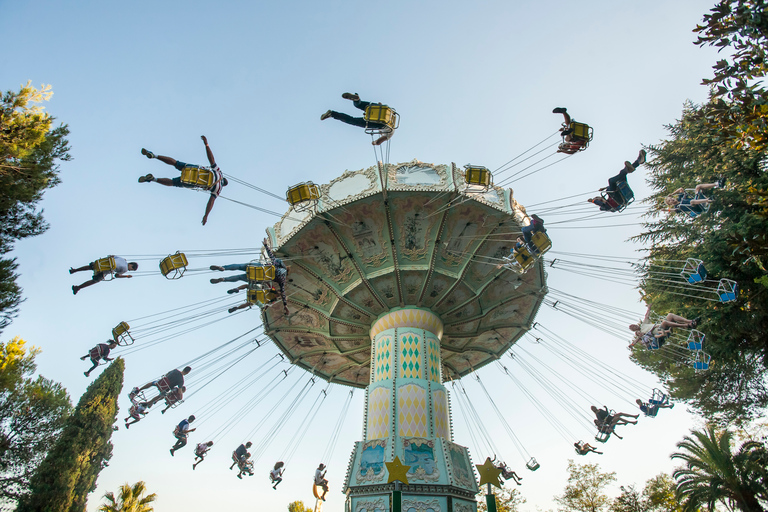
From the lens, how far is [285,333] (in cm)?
1730

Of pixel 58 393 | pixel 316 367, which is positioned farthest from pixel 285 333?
pixel 58 393

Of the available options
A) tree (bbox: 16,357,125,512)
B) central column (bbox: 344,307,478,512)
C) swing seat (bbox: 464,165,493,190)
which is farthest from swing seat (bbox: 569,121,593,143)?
tree (bbox: 16,357,125,512)

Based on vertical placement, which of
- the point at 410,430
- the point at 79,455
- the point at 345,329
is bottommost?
the point at 410,430

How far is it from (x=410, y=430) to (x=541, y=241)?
20.7ft

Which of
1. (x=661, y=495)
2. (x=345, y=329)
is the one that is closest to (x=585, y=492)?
(x=661, y=495)

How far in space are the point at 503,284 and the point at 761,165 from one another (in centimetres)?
810

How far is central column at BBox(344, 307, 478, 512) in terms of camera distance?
1170 cm

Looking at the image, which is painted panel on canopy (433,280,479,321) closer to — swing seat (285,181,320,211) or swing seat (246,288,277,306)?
swing seat (246,288,277,306)

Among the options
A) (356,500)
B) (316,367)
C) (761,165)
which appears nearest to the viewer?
(356,500)

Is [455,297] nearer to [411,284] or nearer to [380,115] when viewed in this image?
[411,284]

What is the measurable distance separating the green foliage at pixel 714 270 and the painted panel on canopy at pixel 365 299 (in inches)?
323

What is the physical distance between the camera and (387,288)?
49.1 ft

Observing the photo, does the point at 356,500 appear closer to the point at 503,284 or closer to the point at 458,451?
the point at 458,451

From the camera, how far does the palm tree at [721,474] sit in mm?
18188
